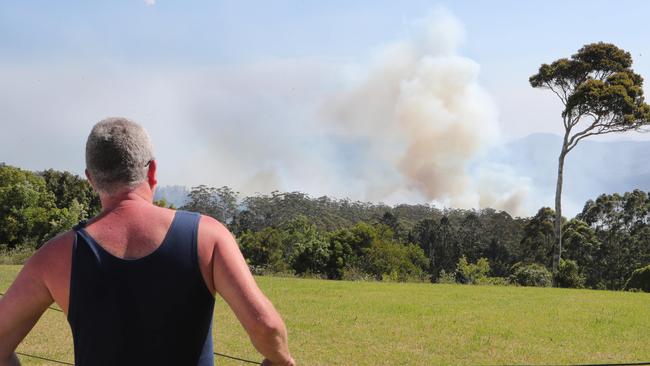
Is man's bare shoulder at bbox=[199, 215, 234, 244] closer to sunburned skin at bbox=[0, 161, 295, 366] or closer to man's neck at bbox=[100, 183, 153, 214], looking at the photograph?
sunburned skin at bbox=[0, 161, 295, 366]

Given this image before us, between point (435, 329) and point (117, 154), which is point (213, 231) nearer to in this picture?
point (117, 154)

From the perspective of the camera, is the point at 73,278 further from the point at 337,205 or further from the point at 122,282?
the point at 337,205

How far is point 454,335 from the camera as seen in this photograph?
9.33 meters

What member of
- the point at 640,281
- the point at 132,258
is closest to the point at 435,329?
the point at 132,258

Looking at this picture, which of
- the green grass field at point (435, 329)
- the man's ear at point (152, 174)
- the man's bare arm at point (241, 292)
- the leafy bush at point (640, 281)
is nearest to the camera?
the man's bare arm at point (241, 292)

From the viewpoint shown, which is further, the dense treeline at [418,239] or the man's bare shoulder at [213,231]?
the dense treeline at [418,239]

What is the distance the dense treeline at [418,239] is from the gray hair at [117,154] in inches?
937

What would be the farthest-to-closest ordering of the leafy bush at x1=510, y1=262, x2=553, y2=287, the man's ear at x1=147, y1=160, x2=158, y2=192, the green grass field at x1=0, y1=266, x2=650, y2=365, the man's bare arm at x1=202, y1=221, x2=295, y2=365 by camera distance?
1. the leafy bush at x1=510, y1=262, x2=553, y2=287
2. the green grass field at x1=0, y1=266, x2=650, y2=365
3. the man's ear at x1=147, y1=160, x2=158, y2=192
4. the man's bare arm at x1=202, y1=221, x2=295, y2=365

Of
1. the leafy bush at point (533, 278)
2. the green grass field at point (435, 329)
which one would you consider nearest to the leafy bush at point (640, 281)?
the leafy bush at point (533, 278)

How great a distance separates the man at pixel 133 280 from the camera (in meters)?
1.53

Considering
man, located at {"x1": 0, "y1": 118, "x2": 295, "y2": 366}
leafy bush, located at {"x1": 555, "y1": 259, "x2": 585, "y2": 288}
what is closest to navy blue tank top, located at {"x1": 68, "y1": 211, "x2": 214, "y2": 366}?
man, located at {"x1": 0, "y1": 118, "x2": 295, "y2": 366}

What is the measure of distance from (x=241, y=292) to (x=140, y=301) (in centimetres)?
25

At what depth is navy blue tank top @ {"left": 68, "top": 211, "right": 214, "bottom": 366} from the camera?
1.53 meters

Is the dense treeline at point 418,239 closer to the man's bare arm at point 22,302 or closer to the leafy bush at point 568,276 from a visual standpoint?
the leafy bush at point 568,276
